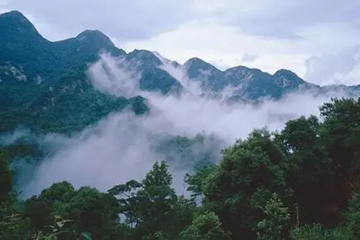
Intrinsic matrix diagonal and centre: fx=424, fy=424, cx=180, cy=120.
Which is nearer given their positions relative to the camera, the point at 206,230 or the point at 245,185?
the point at 206,230

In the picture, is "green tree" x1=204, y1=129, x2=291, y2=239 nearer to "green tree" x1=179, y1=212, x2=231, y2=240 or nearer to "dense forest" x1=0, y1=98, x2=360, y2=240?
"dense forest" x1=0, y1=98, x2=360, y2=240

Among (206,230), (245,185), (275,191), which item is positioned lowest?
(206,230)

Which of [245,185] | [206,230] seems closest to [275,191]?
[245,185]

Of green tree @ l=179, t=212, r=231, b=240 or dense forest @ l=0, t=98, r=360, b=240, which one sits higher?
dense forest @ l=0, t=98, r=360, b=240

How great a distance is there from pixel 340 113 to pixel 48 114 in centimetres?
16199

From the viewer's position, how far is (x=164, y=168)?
56.7m

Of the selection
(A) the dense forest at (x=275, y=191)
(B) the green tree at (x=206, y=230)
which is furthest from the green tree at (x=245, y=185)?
(B) the green tree at (x=206, y=230)

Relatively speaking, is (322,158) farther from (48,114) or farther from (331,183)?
(48,114)

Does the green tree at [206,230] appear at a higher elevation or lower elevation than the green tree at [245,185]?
lower

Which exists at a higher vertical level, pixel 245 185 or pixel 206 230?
pixel 245 185

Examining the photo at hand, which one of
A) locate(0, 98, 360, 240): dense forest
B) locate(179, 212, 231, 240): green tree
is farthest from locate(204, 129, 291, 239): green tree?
locate(179, 212, 231, 240): green tree

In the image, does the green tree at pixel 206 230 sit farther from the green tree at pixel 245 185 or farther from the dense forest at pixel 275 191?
the green tree at pixel 245 185

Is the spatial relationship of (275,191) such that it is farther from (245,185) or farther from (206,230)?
(206,230)

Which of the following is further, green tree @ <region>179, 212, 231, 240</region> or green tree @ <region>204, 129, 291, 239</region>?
green tree @ <region>204, 129, 291, 239</region>
